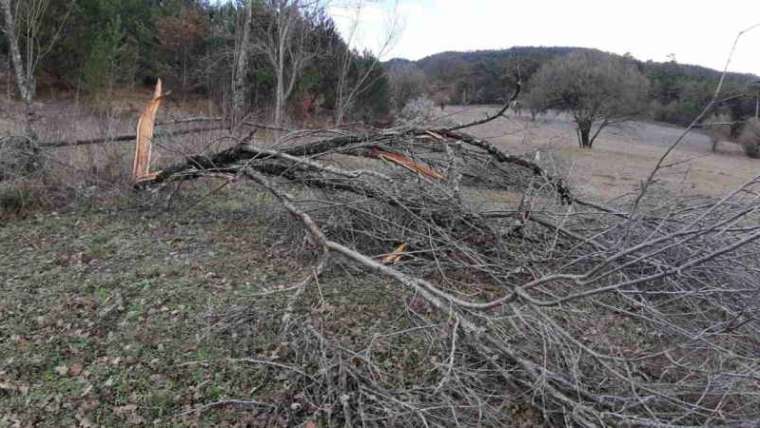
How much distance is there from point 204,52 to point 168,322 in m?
19.2

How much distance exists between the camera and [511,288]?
2.87m

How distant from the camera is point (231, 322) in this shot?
2609 millimetres

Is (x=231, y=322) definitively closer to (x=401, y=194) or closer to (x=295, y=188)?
(x=401, y=194)

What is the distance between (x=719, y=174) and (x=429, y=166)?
16.7 m

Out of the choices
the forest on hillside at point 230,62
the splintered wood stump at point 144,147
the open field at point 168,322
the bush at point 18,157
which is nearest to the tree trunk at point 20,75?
the bush at point 18,157

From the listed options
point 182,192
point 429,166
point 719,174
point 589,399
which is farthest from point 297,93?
point 589,399

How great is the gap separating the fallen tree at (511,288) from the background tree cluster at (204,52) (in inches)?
389

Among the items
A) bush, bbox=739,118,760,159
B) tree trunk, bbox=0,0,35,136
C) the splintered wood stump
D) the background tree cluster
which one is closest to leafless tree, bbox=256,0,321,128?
the background tree cluster

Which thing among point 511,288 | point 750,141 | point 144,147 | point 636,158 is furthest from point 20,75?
point 750,141

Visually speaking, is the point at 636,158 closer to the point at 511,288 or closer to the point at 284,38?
the point at 284,38

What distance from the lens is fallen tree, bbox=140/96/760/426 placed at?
2.03 metres

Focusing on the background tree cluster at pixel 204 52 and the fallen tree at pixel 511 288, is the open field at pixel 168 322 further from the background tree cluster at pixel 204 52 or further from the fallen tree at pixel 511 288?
the background tree cluster at pixel 204 52

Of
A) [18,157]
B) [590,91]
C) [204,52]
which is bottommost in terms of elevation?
[18,157]

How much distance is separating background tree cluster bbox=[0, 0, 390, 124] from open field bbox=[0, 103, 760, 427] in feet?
31.8
